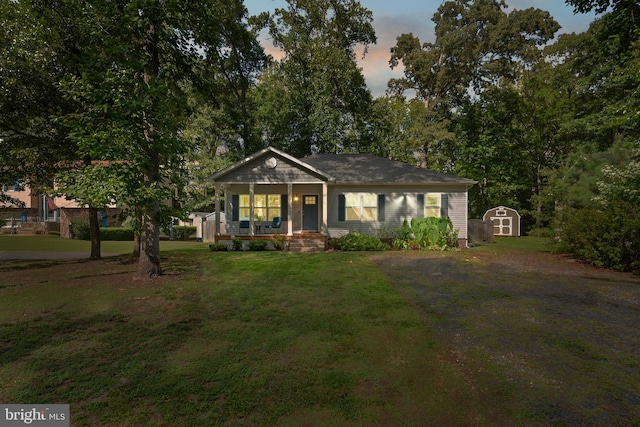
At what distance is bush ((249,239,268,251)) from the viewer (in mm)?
16156

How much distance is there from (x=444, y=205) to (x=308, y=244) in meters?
7.85

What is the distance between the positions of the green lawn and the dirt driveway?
0.40 m

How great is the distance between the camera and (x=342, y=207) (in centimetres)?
1855

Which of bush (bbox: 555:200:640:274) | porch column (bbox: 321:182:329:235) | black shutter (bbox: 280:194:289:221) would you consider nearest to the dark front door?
black shutter (bbox: 280:194:289:221)

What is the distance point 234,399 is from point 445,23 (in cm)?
3844

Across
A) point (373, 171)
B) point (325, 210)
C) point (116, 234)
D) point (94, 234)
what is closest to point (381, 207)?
point (373, 171)

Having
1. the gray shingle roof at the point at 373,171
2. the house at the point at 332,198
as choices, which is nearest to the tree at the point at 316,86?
the gray shingle roof at the point at 373,171

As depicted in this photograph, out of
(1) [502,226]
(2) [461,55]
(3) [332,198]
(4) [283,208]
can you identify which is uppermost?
(2) [461,55]

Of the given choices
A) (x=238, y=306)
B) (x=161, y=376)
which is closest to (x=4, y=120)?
(x=238, y=306)

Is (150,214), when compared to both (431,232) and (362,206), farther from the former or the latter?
(431,232)

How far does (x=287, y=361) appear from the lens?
15.1ft

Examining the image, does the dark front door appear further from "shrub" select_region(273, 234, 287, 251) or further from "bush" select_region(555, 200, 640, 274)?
"bush" select_region(555, 200, 640, 274)

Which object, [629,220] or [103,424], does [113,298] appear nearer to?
[103,424]

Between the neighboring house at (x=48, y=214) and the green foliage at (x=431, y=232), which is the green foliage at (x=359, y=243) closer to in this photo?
the green foliage at (x=431, y=232)
